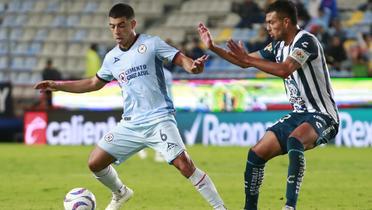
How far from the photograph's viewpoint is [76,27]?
29344 mm

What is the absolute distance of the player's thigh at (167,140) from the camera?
30.9 feet

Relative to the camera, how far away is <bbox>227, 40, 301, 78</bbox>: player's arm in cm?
866

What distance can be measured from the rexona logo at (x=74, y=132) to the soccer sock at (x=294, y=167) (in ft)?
46.5

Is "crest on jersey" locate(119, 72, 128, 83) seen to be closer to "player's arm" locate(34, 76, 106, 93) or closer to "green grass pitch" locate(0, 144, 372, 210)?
"player's arm" locate(34, 76, 106, 93)

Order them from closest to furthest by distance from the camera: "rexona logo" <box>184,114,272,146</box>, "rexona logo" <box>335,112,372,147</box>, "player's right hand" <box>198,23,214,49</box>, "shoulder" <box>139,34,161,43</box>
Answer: "player's right hand" <box>198,23,214,49</box> → "shoulder" <box>139,34,161,43</box> → "rexona logo" <box>335,112,372,147</box> → "rexona logo" <box>184,114,272,146</box>

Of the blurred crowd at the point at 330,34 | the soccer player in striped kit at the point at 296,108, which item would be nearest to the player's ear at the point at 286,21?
the soccer player in striped kit at the point at 296,108

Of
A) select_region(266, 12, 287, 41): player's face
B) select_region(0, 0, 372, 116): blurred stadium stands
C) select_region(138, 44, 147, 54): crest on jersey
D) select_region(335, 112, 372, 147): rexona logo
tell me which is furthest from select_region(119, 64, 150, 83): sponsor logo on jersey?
select_region(0, 0, 372, 116): blurred stadium stands

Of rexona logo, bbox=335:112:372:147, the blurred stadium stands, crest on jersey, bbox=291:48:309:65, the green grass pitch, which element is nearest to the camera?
crest on jersey, bbox=291:48:309:65

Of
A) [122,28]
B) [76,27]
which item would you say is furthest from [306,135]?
[76,27]

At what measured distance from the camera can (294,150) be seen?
9.01m

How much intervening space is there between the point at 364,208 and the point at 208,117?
11.5 m

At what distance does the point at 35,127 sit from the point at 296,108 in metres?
14.7

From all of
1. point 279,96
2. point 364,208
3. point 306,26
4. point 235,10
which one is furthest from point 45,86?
point 235,10

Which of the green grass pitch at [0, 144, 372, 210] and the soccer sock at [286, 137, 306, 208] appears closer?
the soccer sock at [286, 137, 306, 208]
